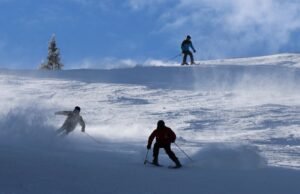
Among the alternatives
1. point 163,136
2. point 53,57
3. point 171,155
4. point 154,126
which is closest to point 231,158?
point 171,155

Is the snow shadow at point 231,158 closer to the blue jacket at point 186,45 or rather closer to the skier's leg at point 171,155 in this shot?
the skier's leg at point 171,155

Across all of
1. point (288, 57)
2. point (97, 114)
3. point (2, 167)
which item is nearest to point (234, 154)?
point (2, 167)

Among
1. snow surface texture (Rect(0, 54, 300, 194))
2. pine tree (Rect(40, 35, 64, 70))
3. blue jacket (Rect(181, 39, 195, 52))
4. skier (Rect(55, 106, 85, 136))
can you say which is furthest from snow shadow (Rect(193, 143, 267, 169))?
pine tree (Rect(40, 35, 64, 70))

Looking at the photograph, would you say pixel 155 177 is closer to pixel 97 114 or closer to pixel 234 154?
pixel 234 154

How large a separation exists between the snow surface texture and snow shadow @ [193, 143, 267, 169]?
0.03m

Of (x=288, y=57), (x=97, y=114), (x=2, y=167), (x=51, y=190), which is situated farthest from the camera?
(x=288, y=57)

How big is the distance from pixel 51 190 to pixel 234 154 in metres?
7.14

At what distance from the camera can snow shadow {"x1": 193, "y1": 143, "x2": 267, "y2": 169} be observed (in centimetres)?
1558

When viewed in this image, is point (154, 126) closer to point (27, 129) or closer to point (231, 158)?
point (27, 129)

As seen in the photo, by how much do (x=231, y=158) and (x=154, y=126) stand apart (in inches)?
330

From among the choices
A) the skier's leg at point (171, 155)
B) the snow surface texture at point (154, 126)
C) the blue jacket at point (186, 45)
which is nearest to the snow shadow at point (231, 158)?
the snow surface texture at point (154, 126)

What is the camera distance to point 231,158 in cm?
1598

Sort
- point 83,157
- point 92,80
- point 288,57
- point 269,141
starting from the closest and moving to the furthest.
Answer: point 83,157 → point 269,141 → point 92,80 → point 288,57

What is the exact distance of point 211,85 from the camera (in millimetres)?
31531
